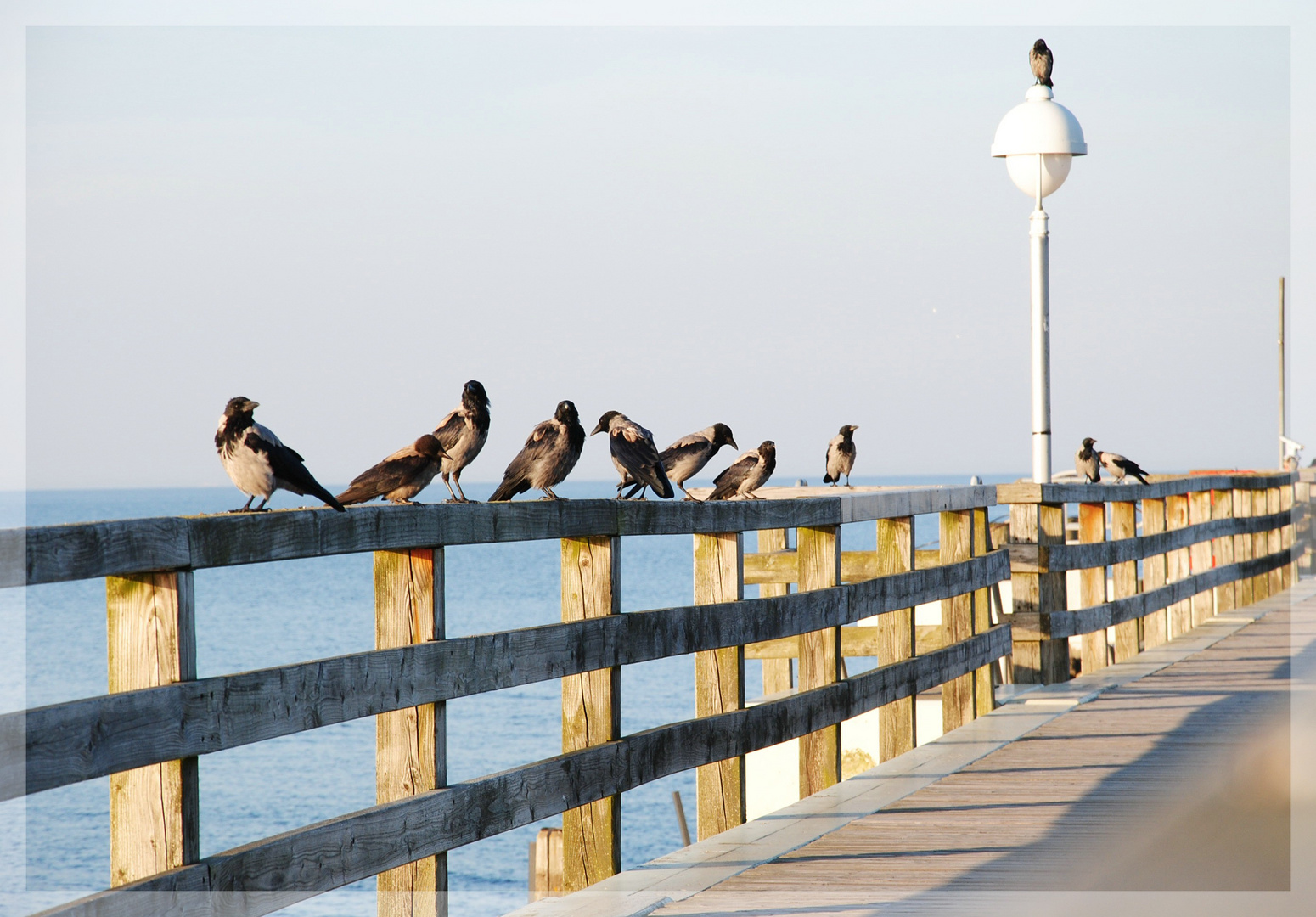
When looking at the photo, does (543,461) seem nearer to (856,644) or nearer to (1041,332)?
(1041,332)

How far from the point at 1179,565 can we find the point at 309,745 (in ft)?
91.2

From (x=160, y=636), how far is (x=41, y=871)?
22179 mm

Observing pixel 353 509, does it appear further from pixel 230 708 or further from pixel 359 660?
pixel 230 708

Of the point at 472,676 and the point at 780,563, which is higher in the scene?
the point at 472,676

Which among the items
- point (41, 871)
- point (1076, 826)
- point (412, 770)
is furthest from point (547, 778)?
point (41, 871)

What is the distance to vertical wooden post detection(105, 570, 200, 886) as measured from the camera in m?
2.84

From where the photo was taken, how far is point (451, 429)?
512cm

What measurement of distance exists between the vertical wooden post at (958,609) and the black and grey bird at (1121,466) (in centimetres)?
534

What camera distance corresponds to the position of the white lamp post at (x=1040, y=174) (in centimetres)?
951

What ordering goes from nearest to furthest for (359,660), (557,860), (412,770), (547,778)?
1. (359,660)
2. (412,770)
3. (547,778)
4. (557,860)

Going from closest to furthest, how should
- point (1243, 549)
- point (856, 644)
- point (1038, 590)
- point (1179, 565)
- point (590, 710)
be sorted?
point (590, 710)
point (1038, 590)
point (856, 644)
point (1179, 565)
point (1243, 549)

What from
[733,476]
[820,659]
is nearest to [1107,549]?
[733,476]

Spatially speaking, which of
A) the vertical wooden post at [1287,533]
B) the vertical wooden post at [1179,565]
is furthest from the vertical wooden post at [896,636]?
the vertical wooden post at [1287,533]

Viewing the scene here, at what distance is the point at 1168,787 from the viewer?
541 centimetres
